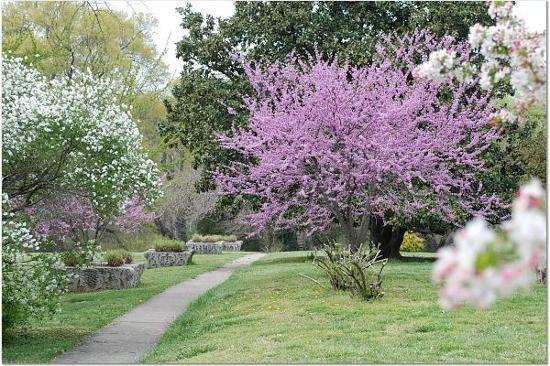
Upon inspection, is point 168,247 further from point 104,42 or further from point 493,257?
point 493,257

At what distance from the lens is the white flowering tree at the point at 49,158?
8.66 meters

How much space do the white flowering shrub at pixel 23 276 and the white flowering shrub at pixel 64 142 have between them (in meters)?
0.60

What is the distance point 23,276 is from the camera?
8.82 m

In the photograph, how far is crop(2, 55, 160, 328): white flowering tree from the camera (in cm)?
866

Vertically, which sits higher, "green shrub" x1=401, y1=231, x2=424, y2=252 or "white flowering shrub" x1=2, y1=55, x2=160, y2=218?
"white flowering shrub" x1=2, y1=55, x2=160, y2=218

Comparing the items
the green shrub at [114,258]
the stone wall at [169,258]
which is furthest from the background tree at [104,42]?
the green shrub at [114,258]

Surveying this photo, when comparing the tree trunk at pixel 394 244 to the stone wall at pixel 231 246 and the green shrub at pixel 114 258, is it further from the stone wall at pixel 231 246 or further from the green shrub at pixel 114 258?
the stone wall at pixel 231 246

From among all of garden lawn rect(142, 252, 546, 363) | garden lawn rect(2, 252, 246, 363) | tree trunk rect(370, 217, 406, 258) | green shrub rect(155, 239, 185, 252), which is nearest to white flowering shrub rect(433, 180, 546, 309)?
garden lawn rect(142, 252, 546, 363)

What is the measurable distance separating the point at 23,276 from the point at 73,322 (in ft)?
9.77

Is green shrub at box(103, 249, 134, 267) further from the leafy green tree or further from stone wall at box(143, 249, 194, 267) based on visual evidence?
stone wall at box(143, 249, 194, 267)

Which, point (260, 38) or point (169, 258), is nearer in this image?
point (260, 38)

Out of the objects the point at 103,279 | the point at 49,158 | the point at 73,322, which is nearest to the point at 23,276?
the point at 49,158

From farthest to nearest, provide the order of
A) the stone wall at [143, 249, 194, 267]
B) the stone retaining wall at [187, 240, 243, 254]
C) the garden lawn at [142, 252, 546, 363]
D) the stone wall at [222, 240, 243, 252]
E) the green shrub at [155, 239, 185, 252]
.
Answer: the stone wall at [222, 240, 243, 252] → the stone retaining wall at [187, 240, 243, 254] → the green shrub at [155, 239, 185, 252] → the stone wall at [143, 249, 194, 267] → the garden lawn at [142, 252, 546, 363]

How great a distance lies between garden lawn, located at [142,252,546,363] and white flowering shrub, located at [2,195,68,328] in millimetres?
1533
